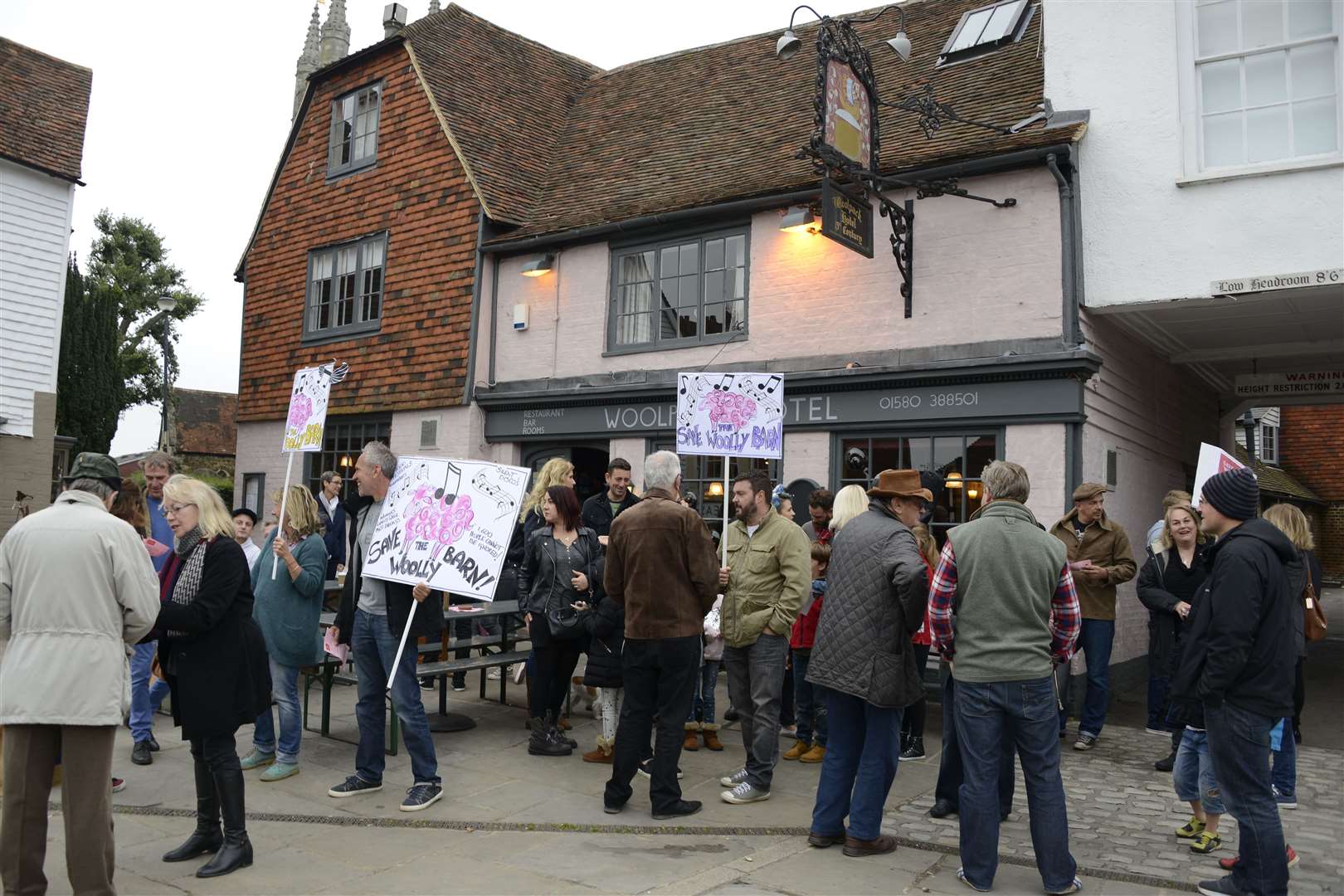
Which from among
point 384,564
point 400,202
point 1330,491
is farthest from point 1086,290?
point 1330,491

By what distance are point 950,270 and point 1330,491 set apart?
22983mm

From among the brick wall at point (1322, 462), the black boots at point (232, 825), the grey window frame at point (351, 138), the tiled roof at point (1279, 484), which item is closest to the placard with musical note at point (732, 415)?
the black boots at point (232, 825)

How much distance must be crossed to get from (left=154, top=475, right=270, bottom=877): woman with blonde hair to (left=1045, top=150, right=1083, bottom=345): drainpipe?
766 centimetres

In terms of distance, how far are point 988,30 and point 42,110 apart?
17.0 metres

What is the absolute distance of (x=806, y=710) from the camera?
24.7 feet

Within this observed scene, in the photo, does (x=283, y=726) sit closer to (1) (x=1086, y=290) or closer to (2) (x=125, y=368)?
(1) (x=1086, y=290)

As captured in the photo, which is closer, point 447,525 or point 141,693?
→ point 447,525

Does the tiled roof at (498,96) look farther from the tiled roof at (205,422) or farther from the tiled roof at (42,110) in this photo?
the tiled roof at (205,422)

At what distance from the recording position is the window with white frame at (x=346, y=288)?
1578 cm

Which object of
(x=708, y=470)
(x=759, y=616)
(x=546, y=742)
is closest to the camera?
(x=759, y=616)

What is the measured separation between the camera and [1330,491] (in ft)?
90.6

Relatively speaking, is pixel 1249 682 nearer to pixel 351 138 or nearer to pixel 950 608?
pixel 950 608

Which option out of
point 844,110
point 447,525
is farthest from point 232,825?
point 844,110

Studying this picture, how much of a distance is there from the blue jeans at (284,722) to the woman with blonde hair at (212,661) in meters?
1.34
